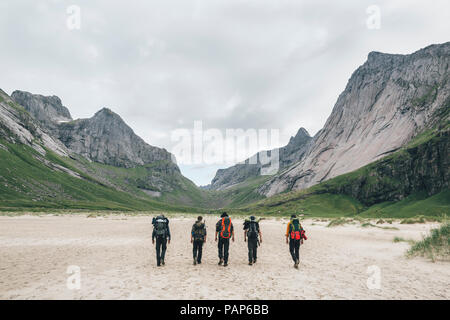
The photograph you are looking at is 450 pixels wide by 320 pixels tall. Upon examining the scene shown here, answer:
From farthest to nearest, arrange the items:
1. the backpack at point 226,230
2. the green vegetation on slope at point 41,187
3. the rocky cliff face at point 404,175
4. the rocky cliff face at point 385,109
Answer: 1. the rocky cliff face at point 385,109
2. the green vegetation on slope at point 41,187
3. the rocky cliff face at point 404,175
4. the backpack at point 226,230

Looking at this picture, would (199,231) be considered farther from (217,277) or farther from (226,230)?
(217,277)

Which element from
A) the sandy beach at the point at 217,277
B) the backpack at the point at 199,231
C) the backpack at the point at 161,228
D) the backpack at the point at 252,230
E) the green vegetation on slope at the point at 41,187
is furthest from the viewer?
the green vegetation on slope at the point at 41,187

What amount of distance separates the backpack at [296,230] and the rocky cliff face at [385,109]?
498 feet

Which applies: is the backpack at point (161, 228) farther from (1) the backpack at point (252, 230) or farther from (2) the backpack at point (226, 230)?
(1) the backpack at point (252, 230)

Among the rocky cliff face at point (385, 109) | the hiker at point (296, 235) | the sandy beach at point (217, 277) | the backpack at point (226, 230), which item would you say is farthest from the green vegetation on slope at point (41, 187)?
the rocky cliff face at point (385, 109)

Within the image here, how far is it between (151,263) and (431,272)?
17230 mm

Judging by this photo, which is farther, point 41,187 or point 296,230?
point 41,187

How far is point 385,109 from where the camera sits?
166 meters

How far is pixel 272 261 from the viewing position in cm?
1705

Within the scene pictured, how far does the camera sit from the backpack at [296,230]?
14.9 m

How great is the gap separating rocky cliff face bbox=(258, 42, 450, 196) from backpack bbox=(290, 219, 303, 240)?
498ft

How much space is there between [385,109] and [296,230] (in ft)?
627

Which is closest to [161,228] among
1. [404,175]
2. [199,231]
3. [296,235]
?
[199,231]
